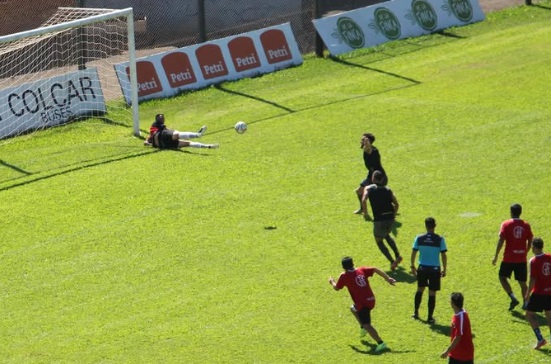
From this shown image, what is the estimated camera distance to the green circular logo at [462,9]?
123 feet

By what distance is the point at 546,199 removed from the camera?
22766 mm

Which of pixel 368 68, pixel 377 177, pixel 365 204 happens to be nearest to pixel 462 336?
pixel 377 177

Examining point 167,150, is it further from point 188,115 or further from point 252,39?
point 252,39

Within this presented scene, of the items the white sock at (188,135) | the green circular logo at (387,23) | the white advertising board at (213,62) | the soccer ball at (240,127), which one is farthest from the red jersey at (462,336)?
the green circular logo at (387,23)

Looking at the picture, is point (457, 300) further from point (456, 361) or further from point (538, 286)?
point (538, 286)

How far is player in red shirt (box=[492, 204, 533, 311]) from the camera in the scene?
58.4 ft

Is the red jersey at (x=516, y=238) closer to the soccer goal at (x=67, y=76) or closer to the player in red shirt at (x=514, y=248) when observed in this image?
the player in red shirt at (x=514, y=248)

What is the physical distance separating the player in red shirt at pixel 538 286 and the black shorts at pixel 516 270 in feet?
4.11

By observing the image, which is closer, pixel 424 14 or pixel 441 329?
pixel 441 329

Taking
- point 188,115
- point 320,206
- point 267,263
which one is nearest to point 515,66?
point 188,115

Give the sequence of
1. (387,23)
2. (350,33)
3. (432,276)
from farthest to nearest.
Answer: (387,23), (350,33), (432,276)

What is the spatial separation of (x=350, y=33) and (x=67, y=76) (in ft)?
32.2

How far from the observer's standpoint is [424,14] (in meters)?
36.8

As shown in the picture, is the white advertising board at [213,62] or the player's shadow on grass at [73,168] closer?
the player's shadow on grass at [73,168]
